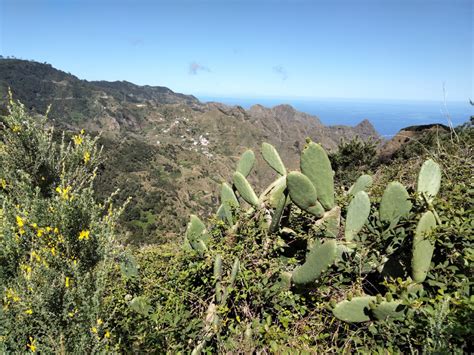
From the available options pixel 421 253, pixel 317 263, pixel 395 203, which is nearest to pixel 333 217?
pixel 395 203

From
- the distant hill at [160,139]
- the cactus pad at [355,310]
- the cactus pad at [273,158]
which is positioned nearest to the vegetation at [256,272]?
the cactus pad at [355,310]

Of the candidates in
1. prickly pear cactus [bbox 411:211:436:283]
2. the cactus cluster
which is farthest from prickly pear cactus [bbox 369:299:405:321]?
prickly pear cactus [bbox 411:211:436:283]

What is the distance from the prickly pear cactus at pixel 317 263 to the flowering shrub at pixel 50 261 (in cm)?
158

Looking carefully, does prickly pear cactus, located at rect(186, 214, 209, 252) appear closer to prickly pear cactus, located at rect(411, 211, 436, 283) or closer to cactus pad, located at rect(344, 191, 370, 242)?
cactus pad, located at rect(344, 191, 370, 242)

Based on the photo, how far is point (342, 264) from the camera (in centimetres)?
275

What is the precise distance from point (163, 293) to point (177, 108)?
17085cm

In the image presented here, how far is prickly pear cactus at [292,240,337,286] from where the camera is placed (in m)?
2.47

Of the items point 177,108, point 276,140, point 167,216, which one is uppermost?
point 177,108

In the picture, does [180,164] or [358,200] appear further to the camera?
[180,164]

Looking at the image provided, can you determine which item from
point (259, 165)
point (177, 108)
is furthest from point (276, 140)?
point (177, 108)

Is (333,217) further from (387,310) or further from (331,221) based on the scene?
(387,310)

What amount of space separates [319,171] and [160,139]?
468ft

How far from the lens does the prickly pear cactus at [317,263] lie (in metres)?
2.47

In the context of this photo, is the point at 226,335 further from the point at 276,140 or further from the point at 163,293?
the point at 276,140
